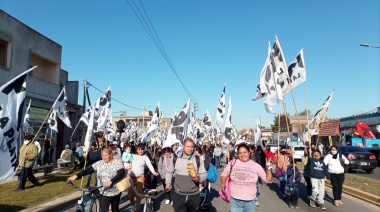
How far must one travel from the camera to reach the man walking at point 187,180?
517 centimetres

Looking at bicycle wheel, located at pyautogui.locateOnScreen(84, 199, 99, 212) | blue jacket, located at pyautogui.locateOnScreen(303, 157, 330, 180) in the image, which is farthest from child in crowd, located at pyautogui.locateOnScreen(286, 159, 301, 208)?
bicycle wheel, located at pyautogui.locateOnScreen(84, 199, 99, 212)

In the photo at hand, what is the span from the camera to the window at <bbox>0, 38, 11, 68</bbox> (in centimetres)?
1669

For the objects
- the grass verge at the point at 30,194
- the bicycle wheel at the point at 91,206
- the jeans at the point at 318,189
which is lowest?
the grass verge at the point at 30,194

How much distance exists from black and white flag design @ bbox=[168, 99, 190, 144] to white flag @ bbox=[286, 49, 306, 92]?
10.5ft

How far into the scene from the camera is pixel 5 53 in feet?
55.2

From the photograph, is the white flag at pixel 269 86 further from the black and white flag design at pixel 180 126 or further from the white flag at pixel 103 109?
the white flag at pixel 103 109

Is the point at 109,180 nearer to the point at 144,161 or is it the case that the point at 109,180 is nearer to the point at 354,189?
the point at 144,161

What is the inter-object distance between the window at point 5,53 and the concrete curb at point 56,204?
32.3 ft

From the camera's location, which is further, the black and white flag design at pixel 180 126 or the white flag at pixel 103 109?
the white flag at pixel 103 109

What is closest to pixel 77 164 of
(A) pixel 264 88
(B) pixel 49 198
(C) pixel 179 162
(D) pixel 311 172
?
(B) pixel 49 198

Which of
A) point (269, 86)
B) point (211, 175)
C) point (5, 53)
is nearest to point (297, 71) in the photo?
point (269, 86)

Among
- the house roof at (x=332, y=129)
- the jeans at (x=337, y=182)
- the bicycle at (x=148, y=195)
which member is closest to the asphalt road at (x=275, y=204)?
the jeans at (x=337, y=182)

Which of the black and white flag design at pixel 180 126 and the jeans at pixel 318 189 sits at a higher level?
the black and white flag design at pixel 180 126

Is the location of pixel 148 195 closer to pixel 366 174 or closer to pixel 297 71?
pixel 297 71
